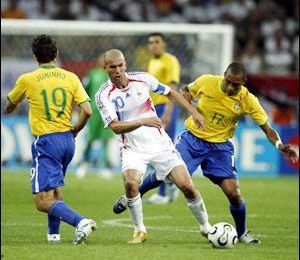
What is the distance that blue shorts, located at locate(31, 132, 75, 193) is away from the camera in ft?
35.3

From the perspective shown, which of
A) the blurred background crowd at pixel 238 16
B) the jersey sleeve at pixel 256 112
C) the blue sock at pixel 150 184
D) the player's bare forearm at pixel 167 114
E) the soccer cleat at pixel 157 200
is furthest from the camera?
the blurred background crowd at pixel 238 16

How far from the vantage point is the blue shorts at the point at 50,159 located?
10.8 meters

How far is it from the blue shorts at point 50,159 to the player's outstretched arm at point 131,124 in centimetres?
53

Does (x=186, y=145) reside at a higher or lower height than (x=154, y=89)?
lower

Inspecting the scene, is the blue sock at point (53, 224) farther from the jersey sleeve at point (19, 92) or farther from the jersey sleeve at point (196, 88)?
the jersey sleeve at point (196, 88)

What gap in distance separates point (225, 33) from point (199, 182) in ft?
9.83

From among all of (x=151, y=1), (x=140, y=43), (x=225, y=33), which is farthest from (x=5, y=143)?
(x=151, y=1)

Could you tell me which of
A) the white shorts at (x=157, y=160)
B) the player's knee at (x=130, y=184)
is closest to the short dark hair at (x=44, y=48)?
the white shorts at (x=157, y=160)

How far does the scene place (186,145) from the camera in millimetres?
11953

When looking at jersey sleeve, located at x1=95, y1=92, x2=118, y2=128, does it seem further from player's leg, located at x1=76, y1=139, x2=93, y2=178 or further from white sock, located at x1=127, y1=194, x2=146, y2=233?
player's leg, located at x1=76, y1=139, x2=93, y2=178

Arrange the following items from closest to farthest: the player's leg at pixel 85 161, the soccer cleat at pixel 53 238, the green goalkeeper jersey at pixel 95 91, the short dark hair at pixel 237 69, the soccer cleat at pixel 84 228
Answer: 1. the soccer cleat at pixel 84 228
2. the soccer cleat at pixel 53 238
3. the short dark hair at pixel 237 69
4. the green goalkeeper jersey at pixel 95 91
5. the player's leg at pixel 85 161

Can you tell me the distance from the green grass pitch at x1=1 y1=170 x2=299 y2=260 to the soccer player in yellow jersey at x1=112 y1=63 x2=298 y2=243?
58 centimetres

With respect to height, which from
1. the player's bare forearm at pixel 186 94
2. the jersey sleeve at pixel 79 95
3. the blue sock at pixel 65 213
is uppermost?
the jersey sleeve at pixel 79 95

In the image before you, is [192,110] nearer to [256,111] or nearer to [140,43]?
[256,111]
